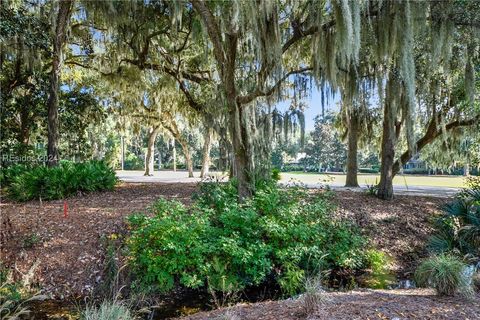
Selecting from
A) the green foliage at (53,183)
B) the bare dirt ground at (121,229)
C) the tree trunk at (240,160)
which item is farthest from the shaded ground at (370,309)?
the green foliage at (53,183)

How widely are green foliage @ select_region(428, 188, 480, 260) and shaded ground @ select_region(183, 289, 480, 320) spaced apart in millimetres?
1984

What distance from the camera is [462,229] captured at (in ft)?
18.4

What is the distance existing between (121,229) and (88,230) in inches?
21.7

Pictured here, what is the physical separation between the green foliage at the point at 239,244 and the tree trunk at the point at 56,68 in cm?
551

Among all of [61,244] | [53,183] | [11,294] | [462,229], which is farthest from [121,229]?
[462,229]

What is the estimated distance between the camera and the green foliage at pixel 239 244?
170 inches

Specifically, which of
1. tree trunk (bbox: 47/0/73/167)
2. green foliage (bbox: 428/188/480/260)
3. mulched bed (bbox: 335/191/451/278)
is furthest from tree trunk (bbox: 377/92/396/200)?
tree trunk (bbox: 47/0/73/167)

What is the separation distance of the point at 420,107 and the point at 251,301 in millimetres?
6811

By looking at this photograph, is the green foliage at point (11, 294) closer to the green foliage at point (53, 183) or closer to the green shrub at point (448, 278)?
the green foliage at point (53, 183)

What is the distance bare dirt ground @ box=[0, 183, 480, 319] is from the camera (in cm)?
333

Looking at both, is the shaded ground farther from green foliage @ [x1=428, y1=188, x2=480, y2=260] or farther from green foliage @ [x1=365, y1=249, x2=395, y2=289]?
green foliage @ [x1=428, y1=188, x2=480, y2=260]

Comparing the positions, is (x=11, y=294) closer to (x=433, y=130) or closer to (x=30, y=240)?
(x=30, y=240)

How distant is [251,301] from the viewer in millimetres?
4680

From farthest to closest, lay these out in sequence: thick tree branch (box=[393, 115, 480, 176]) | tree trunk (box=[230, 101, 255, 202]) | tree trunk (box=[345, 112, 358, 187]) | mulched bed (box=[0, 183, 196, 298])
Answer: tree trunk (box=[345, 112, 358, 187]) < thick tree branch (box=[393, 115, 480, 176]) < tree trunk (box=[230, 101, 255, 202]) < mulched bed (box=[0, 183, 196, 298])
